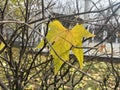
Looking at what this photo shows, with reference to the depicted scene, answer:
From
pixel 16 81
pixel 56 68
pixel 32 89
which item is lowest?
pixel 32 89

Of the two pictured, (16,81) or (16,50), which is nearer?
(16,81)

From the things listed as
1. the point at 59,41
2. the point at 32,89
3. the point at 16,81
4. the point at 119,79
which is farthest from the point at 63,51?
the point at 32,89

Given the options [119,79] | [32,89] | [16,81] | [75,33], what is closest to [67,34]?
[75,33]

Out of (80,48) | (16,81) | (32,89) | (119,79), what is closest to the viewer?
(80,48)

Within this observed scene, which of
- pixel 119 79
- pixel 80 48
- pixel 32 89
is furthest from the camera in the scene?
pixel 32 89

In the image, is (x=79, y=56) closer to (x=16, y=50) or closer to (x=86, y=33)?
(x=86, y=33)

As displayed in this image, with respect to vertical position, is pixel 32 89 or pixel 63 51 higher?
pixel 63 51

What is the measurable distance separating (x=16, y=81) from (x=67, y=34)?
2.17 feet

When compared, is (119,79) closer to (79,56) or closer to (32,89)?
(79,56)

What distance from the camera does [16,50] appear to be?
14.9 feet

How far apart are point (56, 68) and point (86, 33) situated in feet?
0.38

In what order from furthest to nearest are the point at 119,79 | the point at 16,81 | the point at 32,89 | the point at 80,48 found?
the point at 32,89 → the point at 119,79 → the point at 16,81 → the point at 80,48

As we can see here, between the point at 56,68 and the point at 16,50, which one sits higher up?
the point at 56,68

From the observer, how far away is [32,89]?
4.30 meters
